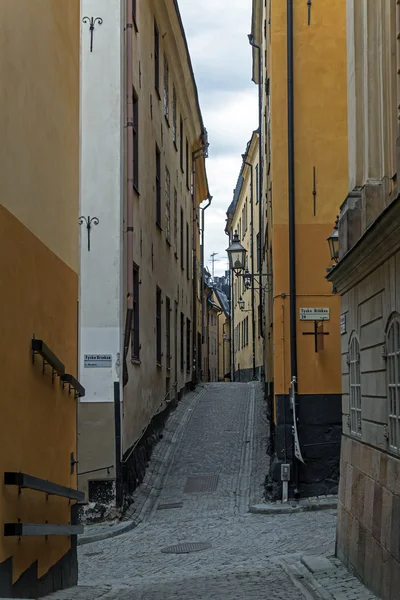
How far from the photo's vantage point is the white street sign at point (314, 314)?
52.4ft

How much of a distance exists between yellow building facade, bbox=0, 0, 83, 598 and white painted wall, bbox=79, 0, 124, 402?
14.0 feet

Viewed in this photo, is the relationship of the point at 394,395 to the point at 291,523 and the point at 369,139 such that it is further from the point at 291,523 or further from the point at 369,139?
the point at 291,523

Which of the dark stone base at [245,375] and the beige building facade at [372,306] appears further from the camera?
the dark stone base at [245,375]

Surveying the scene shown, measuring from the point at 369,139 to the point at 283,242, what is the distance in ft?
20.9

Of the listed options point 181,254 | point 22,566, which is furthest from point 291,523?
point 181,254

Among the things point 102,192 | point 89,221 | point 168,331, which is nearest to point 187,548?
point 89,221

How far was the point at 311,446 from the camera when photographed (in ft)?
51.5

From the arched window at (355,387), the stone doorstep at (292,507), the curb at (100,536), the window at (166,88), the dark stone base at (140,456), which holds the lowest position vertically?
the curb at (100,536)

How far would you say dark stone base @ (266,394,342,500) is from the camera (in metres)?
15.6

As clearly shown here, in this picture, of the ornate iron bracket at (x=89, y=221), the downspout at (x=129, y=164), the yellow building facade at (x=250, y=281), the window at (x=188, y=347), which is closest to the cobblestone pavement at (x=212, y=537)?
the downspout at (x=129, y=164)

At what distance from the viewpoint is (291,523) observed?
539 inches

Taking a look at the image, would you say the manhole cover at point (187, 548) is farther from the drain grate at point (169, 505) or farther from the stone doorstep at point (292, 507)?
the drain grate at point (169, 505)

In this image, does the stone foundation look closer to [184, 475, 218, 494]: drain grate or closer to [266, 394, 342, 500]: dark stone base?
[266, 394, 342, 500]: dark stone base

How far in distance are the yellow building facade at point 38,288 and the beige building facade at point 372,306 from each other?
286 centimetres
